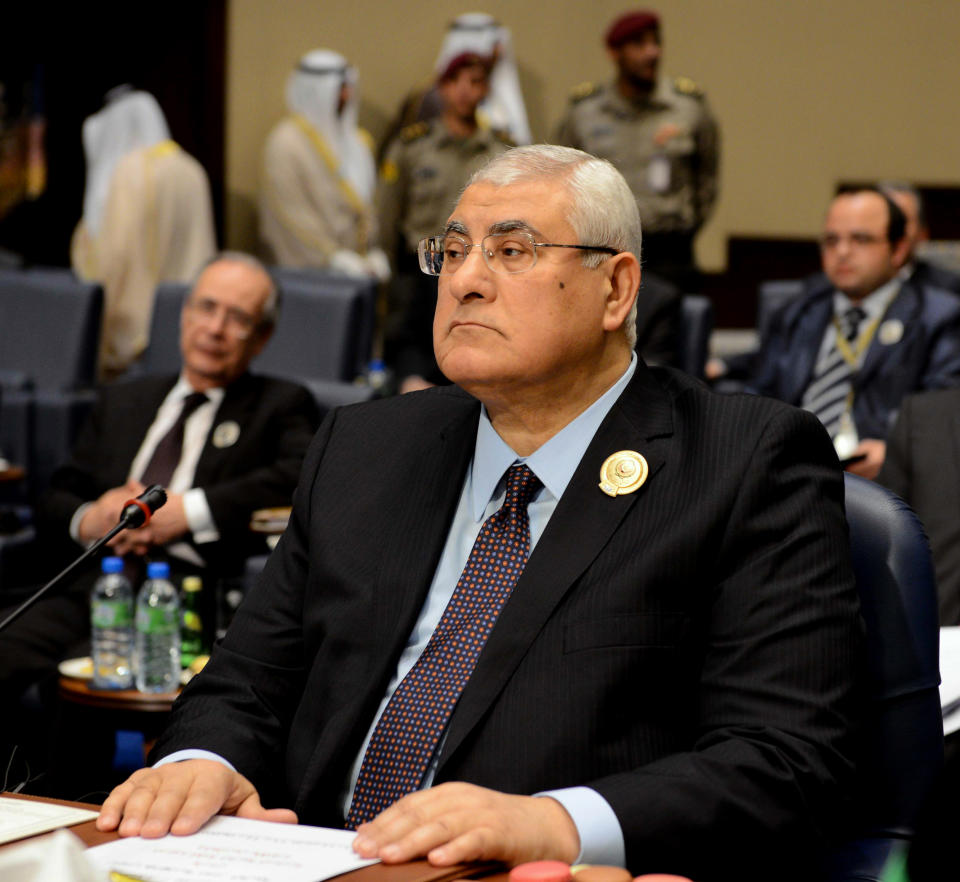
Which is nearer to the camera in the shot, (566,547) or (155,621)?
(566,547)

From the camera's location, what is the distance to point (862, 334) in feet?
15.5

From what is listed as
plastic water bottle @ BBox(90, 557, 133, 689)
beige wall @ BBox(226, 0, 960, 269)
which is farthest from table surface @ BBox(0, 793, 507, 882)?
beige wall @ BBox(226, 0, 960, 269)

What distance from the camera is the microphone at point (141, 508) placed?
166 cm

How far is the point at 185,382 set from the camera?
365 centimetres

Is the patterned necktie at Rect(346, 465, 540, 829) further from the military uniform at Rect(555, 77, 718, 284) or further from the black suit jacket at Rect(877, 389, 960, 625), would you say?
the military uniform at Rect(555, 77, 718, 284)

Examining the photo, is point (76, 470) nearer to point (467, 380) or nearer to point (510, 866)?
point (467, 380)

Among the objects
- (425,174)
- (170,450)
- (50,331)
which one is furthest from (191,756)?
(425,174)

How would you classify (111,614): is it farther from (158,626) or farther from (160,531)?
Answer: (160,531)

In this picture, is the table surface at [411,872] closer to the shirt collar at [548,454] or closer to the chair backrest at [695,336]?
the shirt collar at [548,454]

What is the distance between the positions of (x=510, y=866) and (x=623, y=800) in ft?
0.51

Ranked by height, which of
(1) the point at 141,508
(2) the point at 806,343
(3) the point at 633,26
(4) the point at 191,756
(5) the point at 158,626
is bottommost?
(5) the point at 158,626

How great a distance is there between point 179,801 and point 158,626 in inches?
57.6

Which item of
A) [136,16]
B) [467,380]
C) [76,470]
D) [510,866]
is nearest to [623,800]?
[510,866]

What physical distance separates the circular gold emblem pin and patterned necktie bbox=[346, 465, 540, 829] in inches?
3.9
